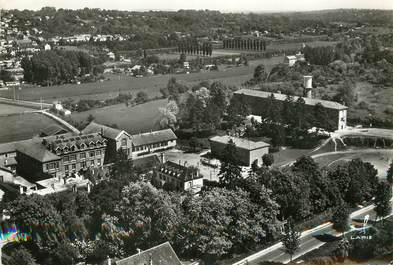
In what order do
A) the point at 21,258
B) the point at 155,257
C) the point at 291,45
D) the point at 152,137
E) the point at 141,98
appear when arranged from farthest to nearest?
1. the point at 291,45
2. the point at 141,98
3. the point at 152,137
4. the point at 21,258
5. the point at 155,257

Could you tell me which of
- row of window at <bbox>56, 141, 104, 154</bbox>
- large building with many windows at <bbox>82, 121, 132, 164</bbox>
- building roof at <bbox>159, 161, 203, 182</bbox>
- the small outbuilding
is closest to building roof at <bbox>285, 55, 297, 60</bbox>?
the small outbuilding

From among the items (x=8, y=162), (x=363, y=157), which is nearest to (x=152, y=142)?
(x=8, y=162)

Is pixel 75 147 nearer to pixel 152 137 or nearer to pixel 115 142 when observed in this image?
pixel 115 142

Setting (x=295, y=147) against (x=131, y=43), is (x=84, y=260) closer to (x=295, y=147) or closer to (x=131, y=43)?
(x=295, y=147)

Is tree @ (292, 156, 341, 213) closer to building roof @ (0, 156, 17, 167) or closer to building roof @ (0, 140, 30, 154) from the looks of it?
building roof @ (0, 156, 17, 167)

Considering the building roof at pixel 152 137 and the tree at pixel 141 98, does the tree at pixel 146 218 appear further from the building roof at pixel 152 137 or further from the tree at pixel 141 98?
the tree at pixel 141 98
